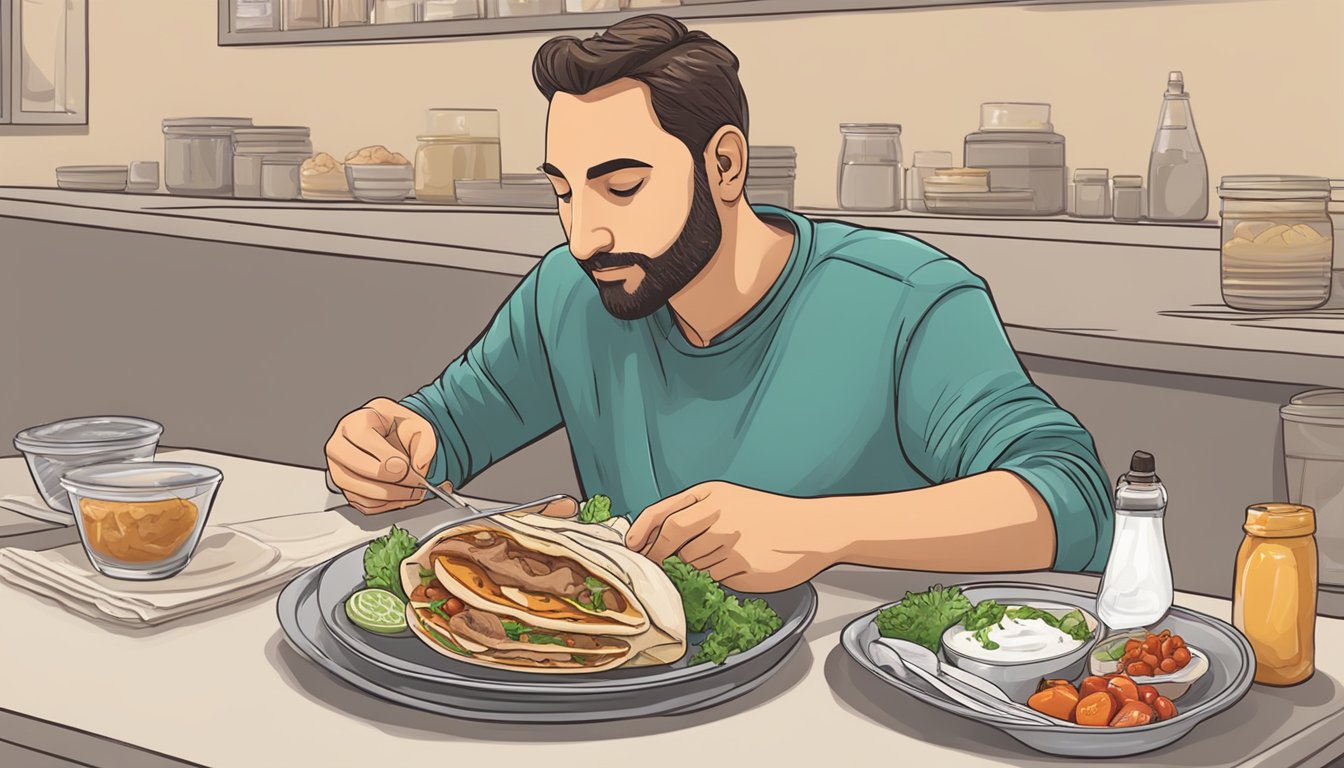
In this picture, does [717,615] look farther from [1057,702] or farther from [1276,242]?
[1276,242]

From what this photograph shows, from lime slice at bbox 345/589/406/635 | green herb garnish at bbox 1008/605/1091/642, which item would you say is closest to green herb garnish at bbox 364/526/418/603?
lime slice at bbox 345/589/406/635

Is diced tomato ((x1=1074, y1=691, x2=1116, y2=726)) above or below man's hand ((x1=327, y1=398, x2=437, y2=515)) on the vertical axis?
below

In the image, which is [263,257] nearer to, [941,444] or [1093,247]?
[1093,247]

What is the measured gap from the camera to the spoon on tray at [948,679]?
936 mm

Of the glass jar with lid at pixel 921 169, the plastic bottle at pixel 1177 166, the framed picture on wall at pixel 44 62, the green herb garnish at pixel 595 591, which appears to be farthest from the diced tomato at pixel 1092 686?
the framed picture on wall at pixel 44 62

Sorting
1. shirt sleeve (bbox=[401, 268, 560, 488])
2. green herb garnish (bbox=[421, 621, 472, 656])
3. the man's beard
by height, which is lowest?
green herb garnish (bbox=[421, 621, 472, 656])

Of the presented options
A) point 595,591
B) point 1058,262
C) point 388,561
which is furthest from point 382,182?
point 595,591

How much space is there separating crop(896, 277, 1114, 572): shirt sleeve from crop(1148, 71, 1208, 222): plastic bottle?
0.70 metres

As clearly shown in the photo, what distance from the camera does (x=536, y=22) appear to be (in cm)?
274

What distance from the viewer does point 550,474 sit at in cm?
275

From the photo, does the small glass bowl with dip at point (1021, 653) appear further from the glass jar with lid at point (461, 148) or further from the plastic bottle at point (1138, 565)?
the glass jar with lid at point (461, 148)

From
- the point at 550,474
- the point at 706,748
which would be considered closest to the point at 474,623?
the point at 706,748

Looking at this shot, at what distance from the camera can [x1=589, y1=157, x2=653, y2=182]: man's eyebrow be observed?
143cm

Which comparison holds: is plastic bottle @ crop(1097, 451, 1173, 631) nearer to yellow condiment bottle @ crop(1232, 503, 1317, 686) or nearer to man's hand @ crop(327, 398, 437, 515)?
yellow condiment bottle @ crop(1232, 503, 1317, 686)
